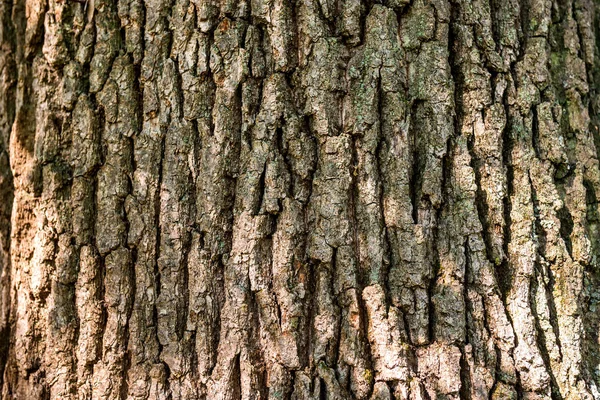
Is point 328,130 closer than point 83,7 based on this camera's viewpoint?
Yes

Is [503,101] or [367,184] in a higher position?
[503,101]

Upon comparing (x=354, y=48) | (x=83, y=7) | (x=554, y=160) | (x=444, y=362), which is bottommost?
(x=444, y=362)

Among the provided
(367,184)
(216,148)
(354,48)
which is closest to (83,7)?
(216,148)

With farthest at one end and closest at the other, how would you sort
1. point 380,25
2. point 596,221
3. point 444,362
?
point 596,221 < point 380,25 < point 444,362

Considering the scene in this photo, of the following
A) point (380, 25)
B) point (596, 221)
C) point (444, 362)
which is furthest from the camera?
point (596, 221)

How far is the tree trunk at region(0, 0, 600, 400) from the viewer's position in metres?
1.77

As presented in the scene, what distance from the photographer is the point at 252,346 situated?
178 cm

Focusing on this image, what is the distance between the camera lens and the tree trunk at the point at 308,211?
1.77 m

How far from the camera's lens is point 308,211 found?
1.81 metres

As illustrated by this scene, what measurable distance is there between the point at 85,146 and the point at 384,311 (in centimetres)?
108

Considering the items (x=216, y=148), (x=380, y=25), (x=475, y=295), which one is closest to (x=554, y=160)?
(x=475, y=295)

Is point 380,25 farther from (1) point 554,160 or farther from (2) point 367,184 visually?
(1) point 554,160

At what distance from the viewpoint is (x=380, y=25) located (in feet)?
6.13

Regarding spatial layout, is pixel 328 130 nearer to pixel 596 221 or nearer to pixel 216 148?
pixel 216 148
